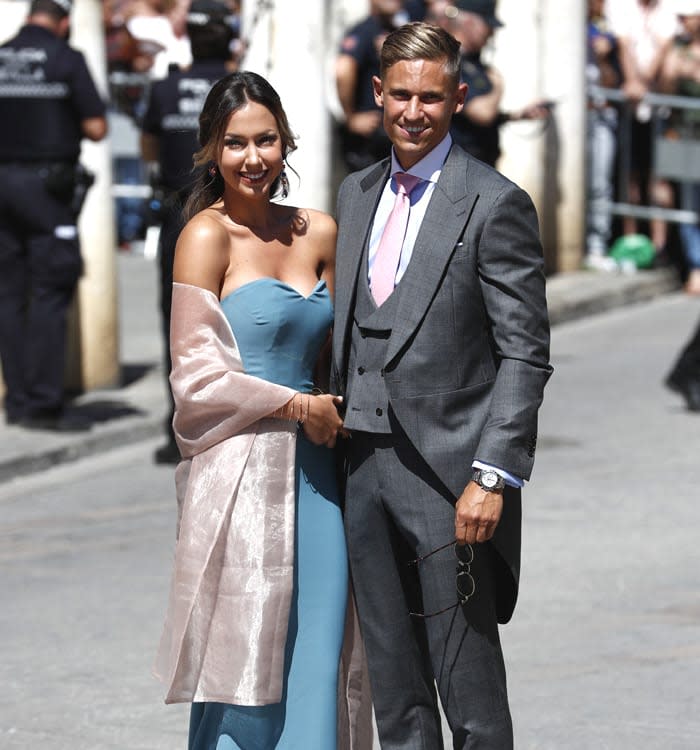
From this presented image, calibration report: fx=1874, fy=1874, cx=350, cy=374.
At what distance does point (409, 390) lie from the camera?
13.5 feet

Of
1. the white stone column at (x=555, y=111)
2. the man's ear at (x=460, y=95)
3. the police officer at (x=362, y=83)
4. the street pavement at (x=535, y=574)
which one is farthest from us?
the white stone column at (x=555, y=111)

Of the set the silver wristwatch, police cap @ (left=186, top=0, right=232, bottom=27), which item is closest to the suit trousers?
the silver wristwatch

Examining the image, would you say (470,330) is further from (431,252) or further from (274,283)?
(274,283)

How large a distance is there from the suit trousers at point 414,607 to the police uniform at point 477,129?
6.02 meters

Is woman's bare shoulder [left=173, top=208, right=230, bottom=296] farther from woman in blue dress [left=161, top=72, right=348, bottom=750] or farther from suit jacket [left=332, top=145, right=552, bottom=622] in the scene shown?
suit jacket [left=332, top=145, right=552, bottom=622]

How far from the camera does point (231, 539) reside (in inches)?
167

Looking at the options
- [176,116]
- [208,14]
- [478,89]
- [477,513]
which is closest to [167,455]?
[176,116]

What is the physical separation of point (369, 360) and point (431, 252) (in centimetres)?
28

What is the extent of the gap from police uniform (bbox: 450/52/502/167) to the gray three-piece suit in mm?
5892

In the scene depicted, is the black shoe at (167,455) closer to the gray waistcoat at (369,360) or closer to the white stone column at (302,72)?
the white stone column at (302,72)

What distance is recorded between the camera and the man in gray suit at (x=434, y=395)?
13.3 feet

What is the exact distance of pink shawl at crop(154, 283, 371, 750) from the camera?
420 cm

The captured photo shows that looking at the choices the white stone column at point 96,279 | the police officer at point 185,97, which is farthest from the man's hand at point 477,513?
the white stone column at point 96,279

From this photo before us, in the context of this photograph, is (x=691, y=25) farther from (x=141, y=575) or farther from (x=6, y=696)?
(x=6, y=696)
